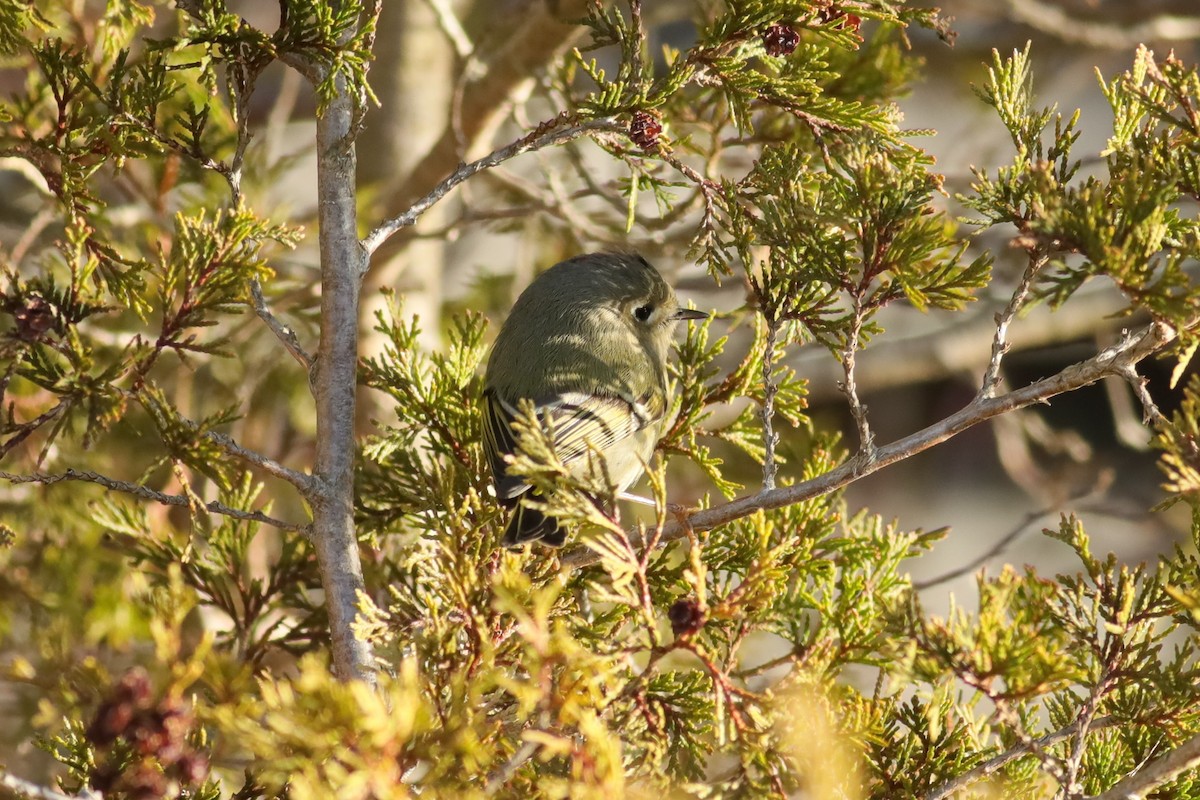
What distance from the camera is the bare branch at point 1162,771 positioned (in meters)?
1.02

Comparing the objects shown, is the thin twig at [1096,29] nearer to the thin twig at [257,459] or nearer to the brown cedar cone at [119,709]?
the thin twig at [257,459]

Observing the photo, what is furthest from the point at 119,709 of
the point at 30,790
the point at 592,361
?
the point at 592,361

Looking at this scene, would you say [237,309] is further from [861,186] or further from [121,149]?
[861,186]

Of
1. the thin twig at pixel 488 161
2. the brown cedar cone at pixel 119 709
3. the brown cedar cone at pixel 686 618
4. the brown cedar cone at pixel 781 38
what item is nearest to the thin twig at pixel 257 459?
the thin twig at pixel 488 161

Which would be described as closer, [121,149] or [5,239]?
[121,149]

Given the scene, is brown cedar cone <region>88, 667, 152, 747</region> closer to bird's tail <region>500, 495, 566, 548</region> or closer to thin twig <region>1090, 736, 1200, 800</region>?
bird's tail <region>500, 495, 566, 548</region>

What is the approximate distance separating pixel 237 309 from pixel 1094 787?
124cm

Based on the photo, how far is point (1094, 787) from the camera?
4.35 feet

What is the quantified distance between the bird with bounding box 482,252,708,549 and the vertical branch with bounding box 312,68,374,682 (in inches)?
14.5

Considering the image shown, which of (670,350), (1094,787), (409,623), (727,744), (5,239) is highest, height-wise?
(5,239)

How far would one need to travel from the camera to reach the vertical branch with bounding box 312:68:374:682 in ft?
4.37

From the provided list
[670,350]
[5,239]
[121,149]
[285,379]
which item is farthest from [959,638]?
[5,239]

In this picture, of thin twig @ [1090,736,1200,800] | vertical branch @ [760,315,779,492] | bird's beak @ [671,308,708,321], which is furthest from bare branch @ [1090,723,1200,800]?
bird's beak @ [671,308,708,321]

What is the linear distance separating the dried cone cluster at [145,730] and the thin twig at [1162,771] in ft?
2.87
